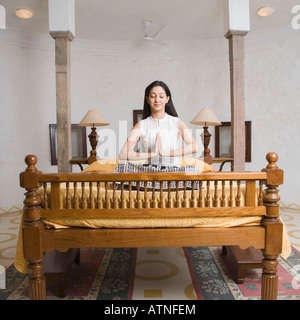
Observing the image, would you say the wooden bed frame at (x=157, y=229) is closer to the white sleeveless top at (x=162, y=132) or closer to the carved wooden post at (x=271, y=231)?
the carved wooden post at (x=271, y=231)

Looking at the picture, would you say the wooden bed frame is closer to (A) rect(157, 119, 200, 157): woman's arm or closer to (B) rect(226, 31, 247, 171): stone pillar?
(A) rect(157, 119, 200, 157): woman's arm

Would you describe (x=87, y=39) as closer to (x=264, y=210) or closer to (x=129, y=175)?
(x=129, y=175)

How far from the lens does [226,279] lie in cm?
257

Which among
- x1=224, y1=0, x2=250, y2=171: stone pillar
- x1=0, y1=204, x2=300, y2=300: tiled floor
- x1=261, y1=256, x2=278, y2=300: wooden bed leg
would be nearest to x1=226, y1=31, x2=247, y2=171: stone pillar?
x1=224, y1=0, x2=250, y2=171: stone pillar

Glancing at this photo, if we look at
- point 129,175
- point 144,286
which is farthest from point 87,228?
point 144,286

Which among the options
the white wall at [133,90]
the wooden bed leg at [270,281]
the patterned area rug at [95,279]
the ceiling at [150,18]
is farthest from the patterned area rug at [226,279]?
the ceiling at [150,18]

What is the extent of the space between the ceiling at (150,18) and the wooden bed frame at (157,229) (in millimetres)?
3571

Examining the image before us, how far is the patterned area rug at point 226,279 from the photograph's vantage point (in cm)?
227

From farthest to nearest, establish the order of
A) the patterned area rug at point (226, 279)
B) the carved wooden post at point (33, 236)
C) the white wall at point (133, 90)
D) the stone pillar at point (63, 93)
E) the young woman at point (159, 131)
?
the white wall at point (133, 90)
the stone pillar at point (63, 93)
the young woman at point (159, 131)
the patterned area rug at point (226, 279)
the carved wooden post at point (33, 236)

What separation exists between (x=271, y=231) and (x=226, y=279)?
0.93 m

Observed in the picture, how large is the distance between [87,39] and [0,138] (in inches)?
101

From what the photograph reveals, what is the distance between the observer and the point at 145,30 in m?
5.41

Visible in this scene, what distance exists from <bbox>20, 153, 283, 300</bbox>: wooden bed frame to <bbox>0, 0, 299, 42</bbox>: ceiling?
357cm
